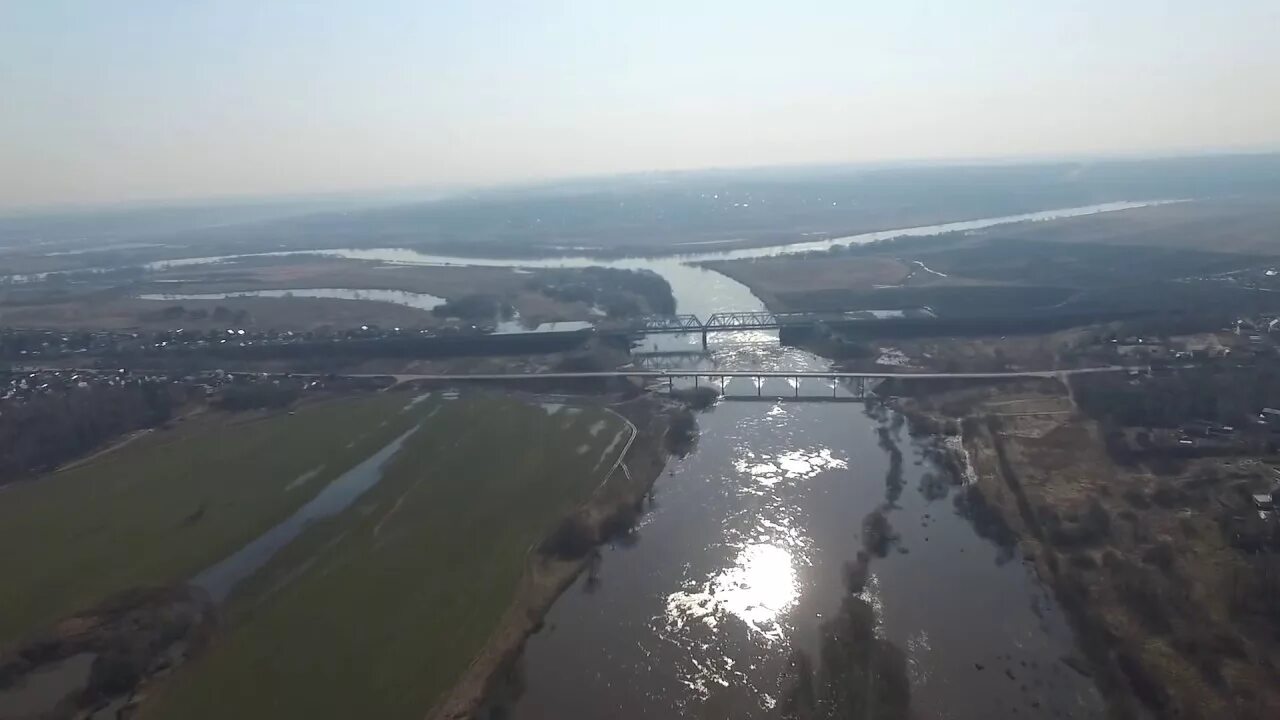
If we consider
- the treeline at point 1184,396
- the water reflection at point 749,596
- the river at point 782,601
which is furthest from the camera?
the treeline at point 1184,396

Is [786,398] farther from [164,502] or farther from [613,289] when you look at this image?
[613,289]

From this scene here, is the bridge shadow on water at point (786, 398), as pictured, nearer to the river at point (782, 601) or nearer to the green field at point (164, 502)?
the river at point (782, 601)

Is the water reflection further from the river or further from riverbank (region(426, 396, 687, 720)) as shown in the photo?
riverbank (region(426, 396, 687, 720))

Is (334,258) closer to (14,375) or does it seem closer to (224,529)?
(14,375)

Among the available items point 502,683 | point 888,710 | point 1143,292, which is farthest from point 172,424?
point 1143,292

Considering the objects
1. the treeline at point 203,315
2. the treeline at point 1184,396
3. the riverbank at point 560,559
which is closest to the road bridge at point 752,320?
the riverbank at point 560,559

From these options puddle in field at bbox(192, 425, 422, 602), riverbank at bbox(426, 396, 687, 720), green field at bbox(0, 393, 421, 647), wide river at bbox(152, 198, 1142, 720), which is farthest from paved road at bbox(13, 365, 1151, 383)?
puddle in field at bbox(192, 425, 422, 602)

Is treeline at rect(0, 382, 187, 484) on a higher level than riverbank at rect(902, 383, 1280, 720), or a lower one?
higher
